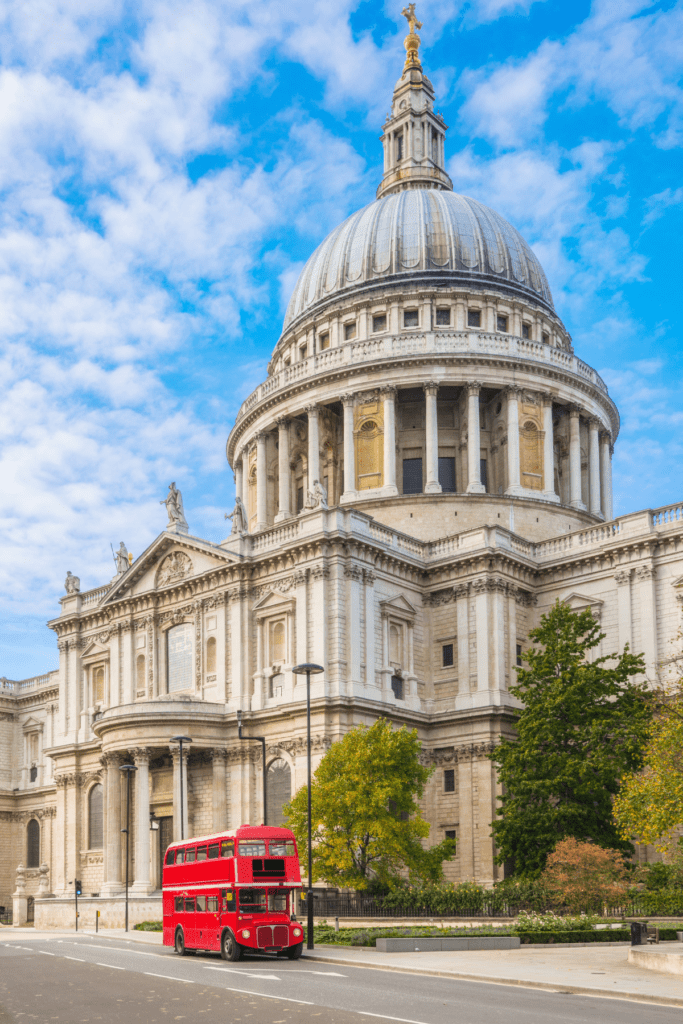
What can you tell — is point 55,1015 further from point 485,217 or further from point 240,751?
point 485,217

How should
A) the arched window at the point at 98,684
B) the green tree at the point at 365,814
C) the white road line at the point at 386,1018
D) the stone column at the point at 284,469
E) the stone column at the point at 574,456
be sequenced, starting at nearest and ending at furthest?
1. the white road line at the point at 386,1018
2. the green tree at the point at 365,814
3. the arched window at the point at 98,684
4. the stone column at the point at 574,456
5. the stone column at the point at 284,469

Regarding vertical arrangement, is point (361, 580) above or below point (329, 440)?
below

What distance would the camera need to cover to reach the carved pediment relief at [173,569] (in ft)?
207

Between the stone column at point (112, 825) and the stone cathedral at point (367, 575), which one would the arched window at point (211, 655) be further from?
the stone column at point (112, 825)

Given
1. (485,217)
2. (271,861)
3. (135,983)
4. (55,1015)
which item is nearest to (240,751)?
(271,861)

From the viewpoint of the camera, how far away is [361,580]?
56562mm

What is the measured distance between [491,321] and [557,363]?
609 centimetres

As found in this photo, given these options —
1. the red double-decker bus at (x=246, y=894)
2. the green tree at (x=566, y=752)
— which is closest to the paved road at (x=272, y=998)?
the red double-decker bus at (x=246, y=894)

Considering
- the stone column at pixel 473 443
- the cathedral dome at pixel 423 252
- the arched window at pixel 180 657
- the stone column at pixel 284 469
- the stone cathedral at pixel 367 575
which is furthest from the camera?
the cathedral dome at pixel 423 252

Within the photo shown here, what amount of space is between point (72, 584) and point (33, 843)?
25.8 meters

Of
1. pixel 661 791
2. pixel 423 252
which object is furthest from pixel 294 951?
pixel 423 252

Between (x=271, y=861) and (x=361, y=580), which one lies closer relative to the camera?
(x=271, y=861)

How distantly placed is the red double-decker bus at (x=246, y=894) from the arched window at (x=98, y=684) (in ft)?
118

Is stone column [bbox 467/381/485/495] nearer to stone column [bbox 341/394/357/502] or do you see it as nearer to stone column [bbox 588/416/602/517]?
stone column [bbox 341/394/357/502]
